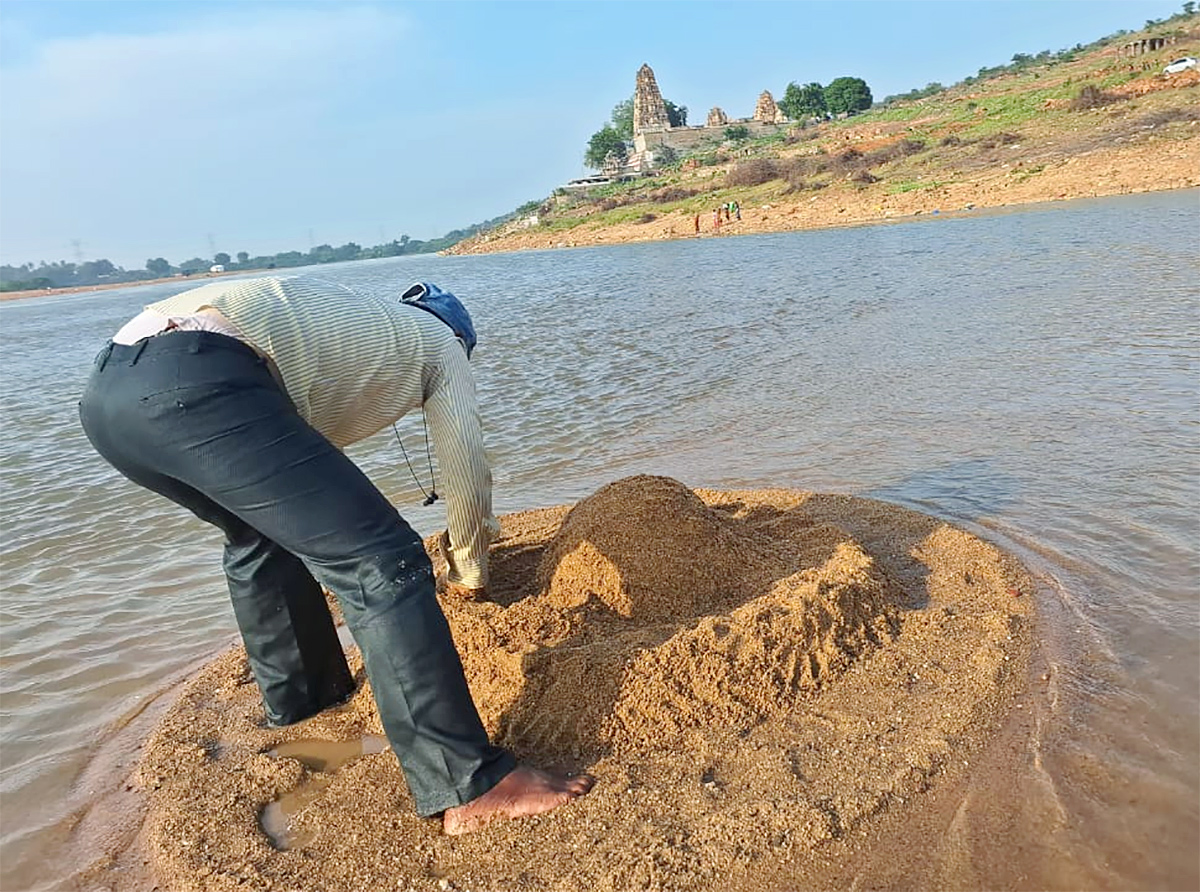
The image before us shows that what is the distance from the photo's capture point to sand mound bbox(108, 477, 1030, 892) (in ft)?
6.32

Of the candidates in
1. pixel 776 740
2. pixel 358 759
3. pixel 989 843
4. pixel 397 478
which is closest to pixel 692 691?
pixel 776 740

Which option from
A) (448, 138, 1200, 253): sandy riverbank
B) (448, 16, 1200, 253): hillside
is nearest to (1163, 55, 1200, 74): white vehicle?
(448, 16, 1200, 253): hillside

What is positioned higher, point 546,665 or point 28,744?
point 546,665

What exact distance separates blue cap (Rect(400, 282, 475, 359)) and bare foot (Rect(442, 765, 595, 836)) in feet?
3.79

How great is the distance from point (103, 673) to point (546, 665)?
75.8 inches

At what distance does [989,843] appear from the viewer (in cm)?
183

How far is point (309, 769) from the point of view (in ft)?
7.97

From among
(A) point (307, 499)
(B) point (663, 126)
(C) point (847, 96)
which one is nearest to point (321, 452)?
(A) point (307, 499)

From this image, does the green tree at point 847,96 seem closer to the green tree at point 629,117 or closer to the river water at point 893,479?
the green tree at point 629,117

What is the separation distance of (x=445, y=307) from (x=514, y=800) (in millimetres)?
1343

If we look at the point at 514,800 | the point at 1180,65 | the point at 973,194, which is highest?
the point at 1180,65

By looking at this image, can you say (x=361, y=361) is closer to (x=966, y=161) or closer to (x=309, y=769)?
(x=309, y=769)

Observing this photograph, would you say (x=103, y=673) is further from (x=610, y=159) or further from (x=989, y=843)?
(x=610, y=159)

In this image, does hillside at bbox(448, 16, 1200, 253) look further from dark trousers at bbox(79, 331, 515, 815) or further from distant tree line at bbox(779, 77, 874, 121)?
dark trousers at bbox(79, 331, 515, 815)
